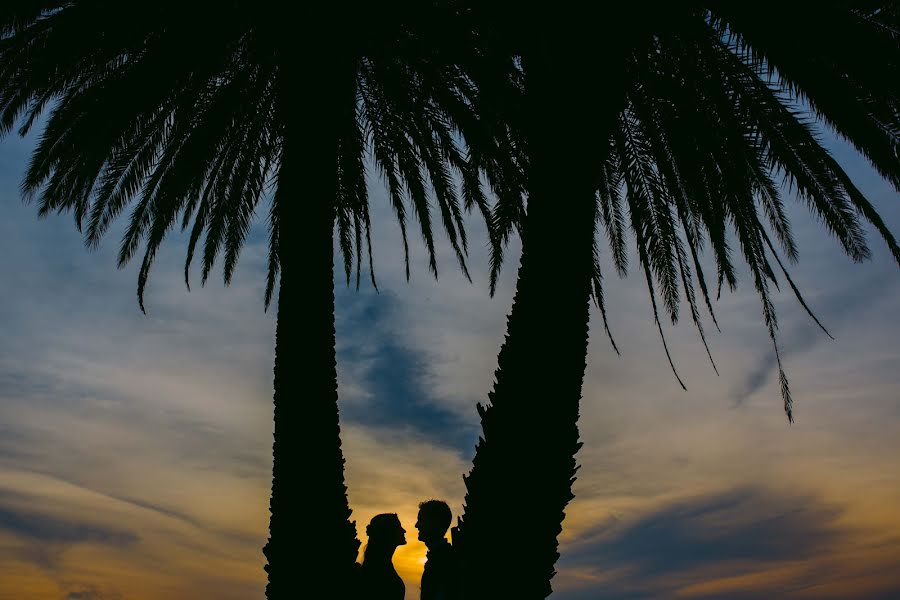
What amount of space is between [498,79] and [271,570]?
4086mm

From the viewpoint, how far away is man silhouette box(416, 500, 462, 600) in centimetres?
366

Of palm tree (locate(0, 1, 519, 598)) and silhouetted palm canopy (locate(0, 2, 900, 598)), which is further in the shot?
palm tree (locate(0, 1, 519, 598))

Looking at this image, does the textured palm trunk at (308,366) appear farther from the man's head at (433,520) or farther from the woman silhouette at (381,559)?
the man's head at (433,520)

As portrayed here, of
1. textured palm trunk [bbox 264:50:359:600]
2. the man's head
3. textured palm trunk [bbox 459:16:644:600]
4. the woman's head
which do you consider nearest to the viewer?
textured palm trunk [bbox 459:16:644:600]

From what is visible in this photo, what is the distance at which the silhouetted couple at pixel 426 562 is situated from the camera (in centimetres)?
371

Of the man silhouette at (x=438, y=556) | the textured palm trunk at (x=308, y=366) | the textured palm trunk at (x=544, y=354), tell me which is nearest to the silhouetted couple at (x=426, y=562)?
the man silhouette at (x=438, y=556)

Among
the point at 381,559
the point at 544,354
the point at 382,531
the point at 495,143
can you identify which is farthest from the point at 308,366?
the point at 495,143

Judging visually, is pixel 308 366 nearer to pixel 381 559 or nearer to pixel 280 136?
pixel 381 559

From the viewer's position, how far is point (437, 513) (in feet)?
12.9

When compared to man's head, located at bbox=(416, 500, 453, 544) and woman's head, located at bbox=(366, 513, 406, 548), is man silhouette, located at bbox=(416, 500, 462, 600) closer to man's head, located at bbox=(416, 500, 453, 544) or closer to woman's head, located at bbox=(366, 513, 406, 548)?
man's head, located at bbox=(416, 500, 453, 544)

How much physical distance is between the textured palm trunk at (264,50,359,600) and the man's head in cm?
140

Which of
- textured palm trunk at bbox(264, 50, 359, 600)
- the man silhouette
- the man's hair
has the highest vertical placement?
textured palm trunk at bbox(264, 50, 359, 600)

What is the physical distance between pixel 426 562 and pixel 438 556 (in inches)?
4.1

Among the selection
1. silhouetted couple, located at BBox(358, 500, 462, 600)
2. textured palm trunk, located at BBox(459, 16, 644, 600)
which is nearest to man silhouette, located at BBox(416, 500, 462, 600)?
silhouetted couple, located at BBox(358, 500, 462, 600)
